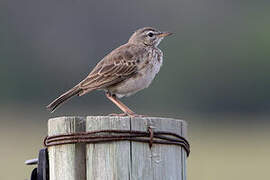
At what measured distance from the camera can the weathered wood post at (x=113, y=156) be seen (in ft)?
21.2

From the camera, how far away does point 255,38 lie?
43.5 metres

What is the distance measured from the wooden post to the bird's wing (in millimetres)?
3120

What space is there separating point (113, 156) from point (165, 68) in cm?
2881

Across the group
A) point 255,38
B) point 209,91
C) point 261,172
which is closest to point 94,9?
point 255,38

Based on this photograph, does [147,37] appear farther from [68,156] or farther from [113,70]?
[68,156]

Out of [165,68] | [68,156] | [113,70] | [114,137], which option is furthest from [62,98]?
[165,68]

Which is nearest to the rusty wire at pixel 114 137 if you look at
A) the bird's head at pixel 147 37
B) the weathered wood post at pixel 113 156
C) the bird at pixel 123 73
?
the weathered wood post at pixel 113 156

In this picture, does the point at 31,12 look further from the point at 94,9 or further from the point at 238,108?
the point at 238,108

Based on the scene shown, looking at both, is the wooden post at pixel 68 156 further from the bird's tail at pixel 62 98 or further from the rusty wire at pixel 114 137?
the bird's tail at pixel 62 98

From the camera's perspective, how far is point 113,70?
10.4 meters

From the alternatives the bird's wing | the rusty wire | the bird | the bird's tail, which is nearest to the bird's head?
the bird

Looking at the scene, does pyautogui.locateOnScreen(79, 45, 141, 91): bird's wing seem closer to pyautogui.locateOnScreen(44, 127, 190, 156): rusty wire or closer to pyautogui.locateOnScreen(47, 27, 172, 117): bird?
pyautogui.locateOnScreen(47, 27, 172, 117): bird

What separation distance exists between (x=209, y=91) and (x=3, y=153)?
1274cm

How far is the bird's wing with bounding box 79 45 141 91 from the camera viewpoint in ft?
32.7
